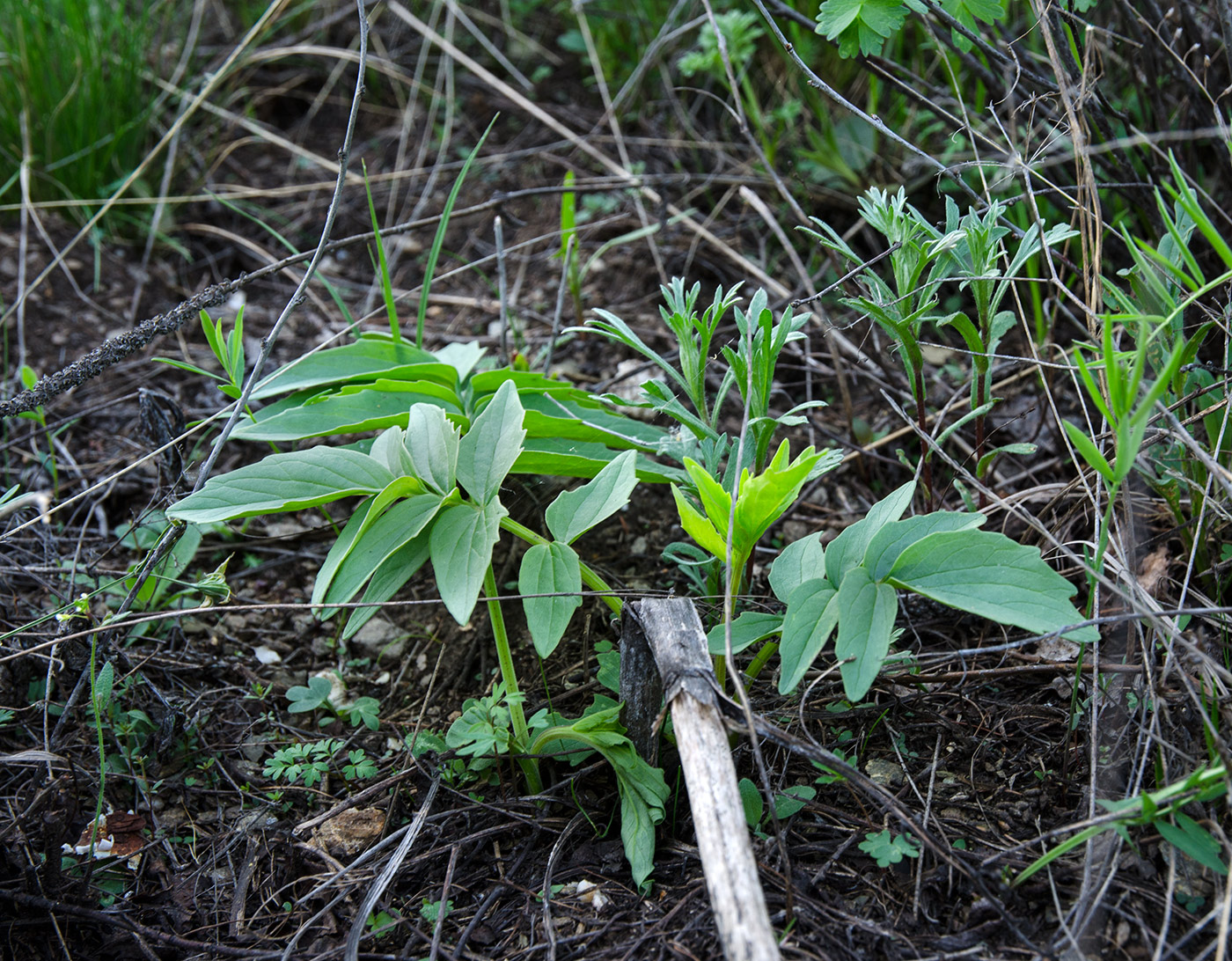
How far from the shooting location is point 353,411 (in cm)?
173

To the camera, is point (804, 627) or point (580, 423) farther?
point (580, 423)

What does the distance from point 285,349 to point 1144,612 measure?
7.96 feet

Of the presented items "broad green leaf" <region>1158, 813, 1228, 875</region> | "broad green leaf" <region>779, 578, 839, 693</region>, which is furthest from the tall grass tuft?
"broad green leaf" <region>1158, 813, 1228, 875</region>

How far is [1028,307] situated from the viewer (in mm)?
2340

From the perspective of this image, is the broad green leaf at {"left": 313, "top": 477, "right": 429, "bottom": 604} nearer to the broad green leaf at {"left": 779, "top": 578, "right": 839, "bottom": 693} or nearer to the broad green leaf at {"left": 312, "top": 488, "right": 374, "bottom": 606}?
the broad green leaf at {"left": 312, "top": 488, "right": 374, "bottom": 606}

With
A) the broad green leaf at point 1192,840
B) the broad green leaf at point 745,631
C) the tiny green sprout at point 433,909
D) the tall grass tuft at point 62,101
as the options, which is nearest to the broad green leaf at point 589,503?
the broad green leaf at point 745,631

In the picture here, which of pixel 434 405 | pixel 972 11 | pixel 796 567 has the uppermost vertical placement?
pixel 972 11

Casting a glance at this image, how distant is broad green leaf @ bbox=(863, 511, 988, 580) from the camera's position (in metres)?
1.26

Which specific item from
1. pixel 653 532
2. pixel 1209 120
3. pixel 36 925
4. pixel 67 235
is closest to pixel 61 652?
pixel 36 925

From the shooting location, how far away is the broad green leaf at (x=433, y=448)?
1.37m

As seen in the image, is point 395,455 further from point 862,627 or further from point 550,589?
point 862,627

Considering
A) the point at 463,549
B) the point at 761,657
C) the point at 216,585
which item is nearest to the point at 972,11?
the point at 761,657

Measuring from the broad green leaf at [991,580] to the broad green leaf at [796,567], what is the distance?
0.45ft

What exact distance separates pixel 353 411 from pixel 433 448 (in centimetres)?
41
